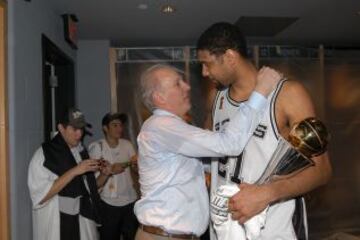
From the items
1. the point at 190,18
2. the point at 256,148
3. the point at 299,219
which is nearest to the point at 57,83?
the point at 190,18

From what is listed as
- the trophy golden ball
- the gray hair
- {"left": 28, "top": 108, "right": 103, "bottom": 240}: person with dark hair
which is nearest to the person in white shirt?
the gray hair

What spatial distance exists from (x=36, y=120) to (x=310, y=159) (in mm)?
2063

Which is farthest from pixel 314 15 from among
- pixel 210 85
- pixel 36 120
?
pixel 36 120

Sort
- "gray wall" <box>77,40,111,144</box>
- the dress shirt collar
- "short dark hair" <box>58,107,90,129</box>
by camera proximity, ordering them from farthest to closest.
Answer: "gray wall" <box>77,40,111,144</box>
"short dark hair" <box>58,107,90,129</box>
the dress shirt collar

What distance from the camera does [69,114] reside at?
2.74 meters

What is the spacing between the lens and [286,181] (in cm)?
112

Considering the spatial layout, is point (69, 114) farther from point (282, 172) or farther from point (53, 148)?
point (282, 172)

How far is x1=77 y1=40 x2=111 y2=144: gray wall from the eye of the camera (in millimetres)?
4480

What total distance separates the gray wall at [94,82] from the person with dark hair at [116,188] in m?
0.73

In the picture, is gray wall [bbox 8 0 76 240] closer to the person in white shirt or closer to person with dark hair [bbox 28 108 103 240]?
person with dark hair [bbox 28 108 103 240]

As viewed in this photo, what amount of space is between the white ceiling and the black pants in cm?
169

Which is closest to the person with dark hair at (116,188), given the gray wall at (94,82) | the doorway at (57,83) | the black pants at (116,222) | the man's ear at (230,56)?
the black pants at (116,222)

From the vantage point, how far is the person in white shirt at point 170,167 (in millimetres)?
1453

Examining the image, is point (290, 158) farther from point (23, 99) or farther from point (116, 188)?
point (116, 188)
